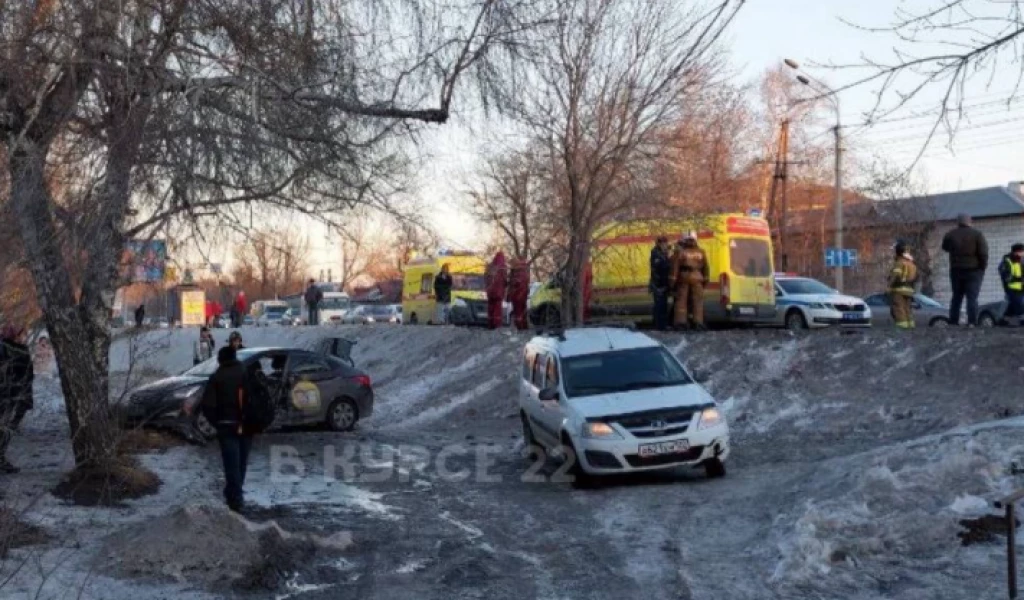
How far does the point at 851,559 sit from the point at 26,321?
6169 mm

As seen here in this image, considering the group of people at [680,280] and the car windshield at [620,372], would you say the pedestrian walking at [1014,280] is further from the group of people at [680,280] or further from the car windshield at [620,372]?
the car windshield at [620,372]

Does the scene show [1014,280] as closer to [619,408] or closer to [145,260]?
[619,408]

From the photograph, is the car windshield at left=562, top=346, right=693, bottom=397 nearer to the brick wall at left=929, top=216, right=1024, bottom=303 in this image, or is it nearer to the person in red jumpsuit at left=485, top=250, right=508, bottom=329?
the person in red jumpsuit at left=485, top=250, right=508, bottom=329

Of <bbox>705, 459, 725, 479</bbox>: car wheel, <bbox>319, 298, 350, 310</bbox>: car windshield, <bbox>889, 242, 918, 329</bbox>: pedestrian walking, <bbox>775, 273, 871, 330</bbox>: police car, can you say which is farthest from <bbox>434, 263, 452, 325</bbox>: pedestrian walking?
<bbox>705, 459, 725, 479</bbox>: car wheel

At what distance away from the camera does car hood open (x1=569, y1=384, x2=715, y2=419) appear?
14266 millimetres

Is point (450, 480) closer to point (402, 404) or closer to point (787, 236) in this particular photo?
point (402, 404)

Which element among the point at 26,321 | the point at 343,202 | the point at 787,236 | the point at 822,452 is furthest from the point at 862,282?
the point at 26,321

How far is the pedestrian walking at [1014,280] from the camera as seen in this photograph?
850 inches

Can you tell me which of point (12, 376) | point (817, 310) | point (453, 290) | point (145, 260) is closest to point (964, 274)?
point (817, 310)

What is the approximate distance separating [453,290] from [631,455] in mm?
27036

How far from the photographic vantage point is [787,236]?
56750mm

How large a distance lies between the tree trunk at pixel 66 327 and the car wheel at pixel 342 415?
287 inches

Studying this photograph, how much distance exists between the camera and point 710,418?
14.3 metres

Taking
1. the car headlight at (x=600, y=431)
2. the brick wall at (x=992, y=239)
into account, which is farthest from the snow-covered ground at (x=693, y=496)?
the brick wall at (x=992, y=239)
